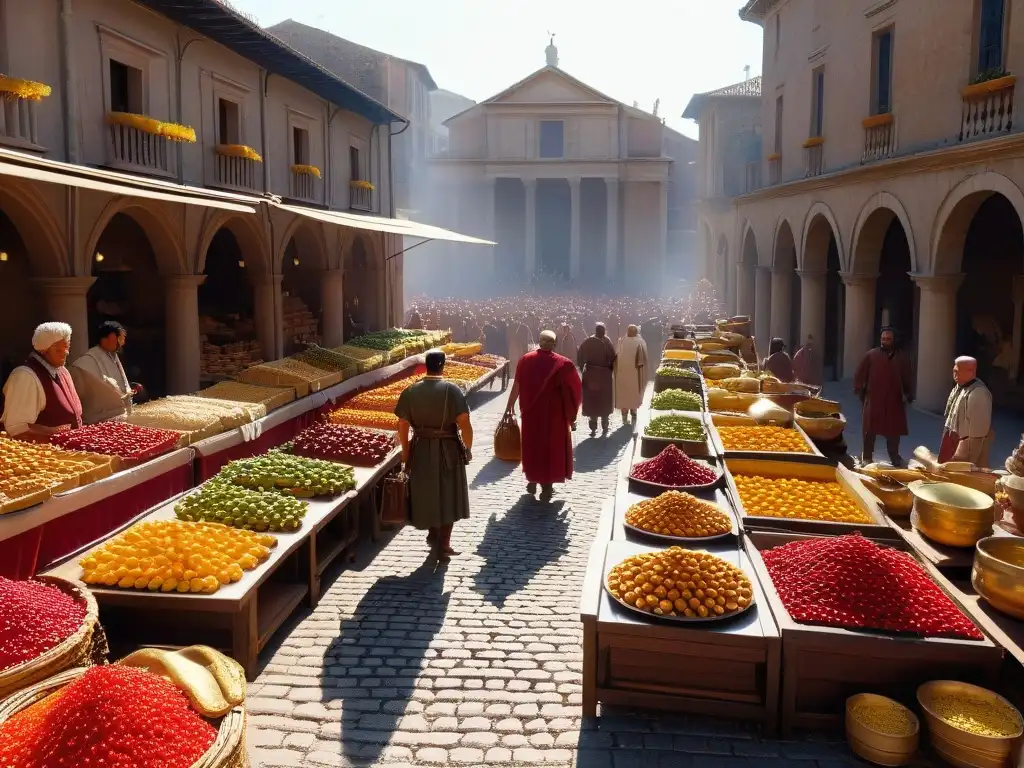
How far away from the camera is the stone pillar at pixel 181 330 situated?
13.3 meters

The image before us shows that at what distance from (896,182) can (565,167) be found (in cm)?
3058

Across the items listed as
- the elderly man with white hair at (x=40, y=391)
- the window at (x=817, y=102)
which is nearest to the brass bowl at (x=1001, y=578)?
the elderly man with white hair at (x=40, y=391)

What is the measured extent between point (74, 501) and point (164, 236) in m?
7.48

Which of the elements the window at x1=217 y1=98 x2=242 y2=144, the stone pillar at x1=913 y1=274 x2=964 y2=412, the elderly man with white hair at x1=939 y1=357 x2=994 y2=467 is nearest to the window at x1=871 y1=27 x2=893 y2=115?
the stone pillar at x1=913 y1=274 x2=964 y2=412

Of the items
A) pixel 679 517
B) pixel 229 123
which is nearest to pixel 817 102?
pixel 229 123

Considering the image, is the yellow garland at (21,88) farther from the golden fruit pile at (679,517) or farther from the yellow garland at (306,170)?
the yellow garland at (306,170)

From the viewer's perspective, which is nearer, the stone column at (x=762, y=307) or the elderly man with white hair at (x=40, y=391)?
the elderly man with white hair at (x=40, y=391)

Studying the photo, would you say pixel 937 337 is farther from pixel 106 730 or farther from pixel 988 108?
pixel 106 730

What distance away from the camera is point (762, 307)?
25672 mm

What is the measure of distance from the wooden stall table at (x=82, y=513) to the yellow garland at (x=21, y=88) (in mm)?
4307

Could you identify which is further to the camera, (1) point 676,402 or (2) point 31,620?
(1) point 676,402

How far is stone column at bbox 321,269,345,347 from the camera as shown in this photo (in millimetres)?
19781

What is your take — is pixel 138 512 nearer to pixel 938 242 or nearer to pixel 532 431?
pixel 532 431

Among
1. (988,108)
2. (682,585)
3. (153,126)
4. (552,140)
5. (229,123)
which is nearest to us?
(682,585)
